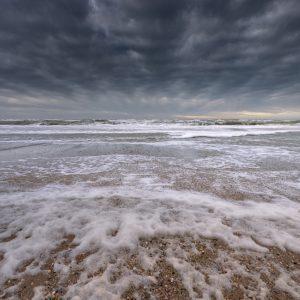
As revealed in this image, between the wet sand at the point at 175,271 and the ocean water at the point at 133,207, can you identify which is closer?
the wet sand at the point at 175,271

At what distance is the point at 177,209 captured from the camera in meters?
4.89

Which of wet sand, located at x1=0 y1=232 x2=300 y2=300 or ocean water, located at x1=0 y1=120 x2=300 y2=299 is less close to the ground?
wet sand, located at x1=0 y1=232 x2=300 y2=300

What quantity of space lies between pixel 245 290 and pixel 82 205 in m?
3.62

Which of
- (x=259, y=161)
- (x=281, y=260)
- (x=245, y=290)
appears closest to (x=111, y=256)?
(x=245, y=290)

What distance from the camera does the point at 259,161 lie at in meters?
9.79

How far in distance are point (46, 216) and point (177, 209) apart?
2.69 m

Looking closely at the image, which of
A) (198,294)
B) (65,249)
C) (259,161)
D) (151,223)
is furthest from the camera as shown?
(259,161)

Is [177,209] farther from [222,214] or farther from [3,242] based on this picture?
[3,242]

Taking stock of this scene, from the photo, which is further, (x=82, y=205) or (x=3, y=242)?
A: (x=82, y=205)

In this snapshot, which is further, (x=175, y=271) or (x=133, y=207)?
(x=133, y=207)

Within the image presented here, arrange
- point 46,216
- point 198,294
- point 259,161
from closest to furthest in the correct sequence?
point 198,294 < point 46,216 < point 259,161

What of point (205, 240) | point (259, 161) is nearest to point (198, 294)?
point (205, 240)

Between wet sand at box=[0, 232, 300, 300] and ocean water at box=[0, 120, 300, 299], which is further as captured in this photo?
ocean water at box=[0, 120, 300, 299]

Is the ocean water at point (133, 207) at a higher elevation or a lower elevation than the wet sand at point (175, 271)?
lower
